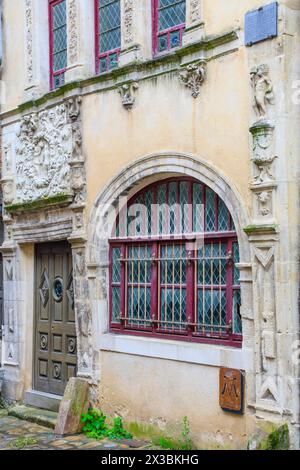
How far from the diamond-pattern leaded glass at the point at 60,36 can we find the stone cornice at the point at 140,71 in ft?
1.65

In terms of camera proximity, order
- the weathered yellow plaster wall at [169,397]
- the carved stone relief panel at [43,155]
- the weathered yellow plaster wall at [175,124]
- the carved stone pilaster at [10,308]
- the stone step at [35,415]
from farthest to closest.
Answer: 1. the carved stone pilaster at [10,308]
2. the carved stone relief panel at [43,155]
3. the stone step at [35,415]
4. the weathered yellow plaster wall at [169,397]
5. the weathered yellow plaster wall at [175,124]

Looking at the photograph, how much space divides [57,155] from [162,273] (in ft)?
7.44

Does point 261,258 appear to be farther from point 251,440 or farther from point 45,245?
point 45,245

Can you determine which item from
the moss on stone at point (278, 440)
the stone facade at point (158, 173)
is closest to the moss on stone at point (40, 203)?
the stone facade at point (158, 173)

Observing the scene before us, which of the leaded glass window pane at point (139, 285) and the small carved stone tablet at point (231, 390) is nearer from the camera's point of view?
the small carved stone tablet at point (231, 390)

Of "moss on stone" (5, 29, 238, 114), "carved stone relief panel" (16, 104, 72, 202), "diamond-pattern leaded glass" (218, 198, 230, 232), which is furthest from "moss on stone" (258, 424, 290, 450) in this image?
"carved stone relief panel" (16, 104, 72, 202)

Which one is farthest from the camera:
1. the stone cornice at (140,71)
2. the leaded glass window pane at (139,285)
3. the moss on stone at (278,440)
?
the leaded glass window pane at (139,285)

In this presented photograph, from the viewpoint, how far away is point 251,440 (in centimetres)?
626

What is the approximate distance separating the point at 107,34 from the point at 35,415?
15.7 ft

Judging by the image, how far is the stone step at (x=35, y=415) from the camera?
865 cm

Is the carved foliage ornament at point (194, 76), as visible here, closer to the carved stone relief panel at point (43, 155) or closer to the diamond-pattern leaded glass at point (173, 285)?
the diamond-pattern leaded glass at point (173, 285)

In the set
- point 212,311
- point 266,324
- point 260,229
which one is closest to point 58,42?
point 212,311

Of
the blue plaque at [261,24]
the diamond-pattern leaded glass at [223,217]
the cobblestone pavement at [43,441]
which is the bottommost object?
the cobblestone pavement at [43,441]
